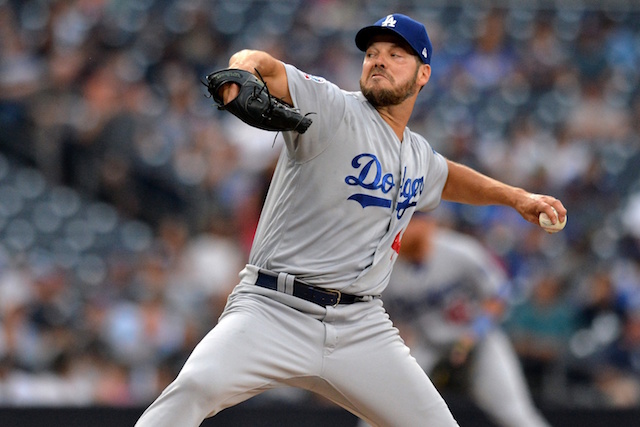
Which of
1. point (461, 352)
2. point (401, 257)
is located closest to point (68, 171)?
point (401, 257)

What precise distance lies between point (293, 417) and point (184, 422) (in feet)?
8.83

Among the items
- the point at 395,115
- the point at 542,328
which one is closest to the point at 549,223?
the point at 395,115

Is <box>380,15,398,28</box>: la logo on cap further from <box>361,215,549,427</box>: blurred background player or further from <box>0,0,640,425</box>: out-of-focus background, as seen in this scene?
<box>0,0,640,425</box>: out-of-focus background

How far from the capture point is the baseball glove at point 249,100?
2996 millimetres

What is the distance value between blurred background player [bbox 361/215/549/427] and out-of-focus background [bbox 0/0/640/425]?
73 cm

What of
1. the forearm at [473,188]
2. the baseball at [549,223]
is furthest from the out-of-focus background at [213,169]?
the baseball at [549,223]

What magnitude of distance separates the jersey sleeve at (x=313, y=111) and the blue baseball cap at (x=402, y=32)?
1.04ft

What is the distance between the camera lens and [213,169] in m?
8.15

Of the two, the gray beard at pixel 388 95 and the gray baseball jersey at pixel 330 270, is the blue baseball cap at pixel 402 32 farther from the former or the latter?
the gray baseball jersey at pixel 330 270

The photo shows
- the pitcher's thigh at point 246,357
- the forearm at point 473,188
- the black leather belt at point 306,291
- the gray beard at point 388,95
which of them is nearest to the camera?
the pitcher's thigh at point 246,357

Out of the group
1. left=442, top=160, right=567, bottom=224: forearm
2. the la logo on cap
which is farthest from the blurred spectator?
the la logo on cap

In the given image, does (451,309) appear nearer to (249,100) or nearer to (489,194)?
(489,194)

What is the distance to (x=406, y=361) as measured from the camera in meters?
3.63

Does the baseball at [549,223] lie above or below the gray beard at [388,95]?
below
